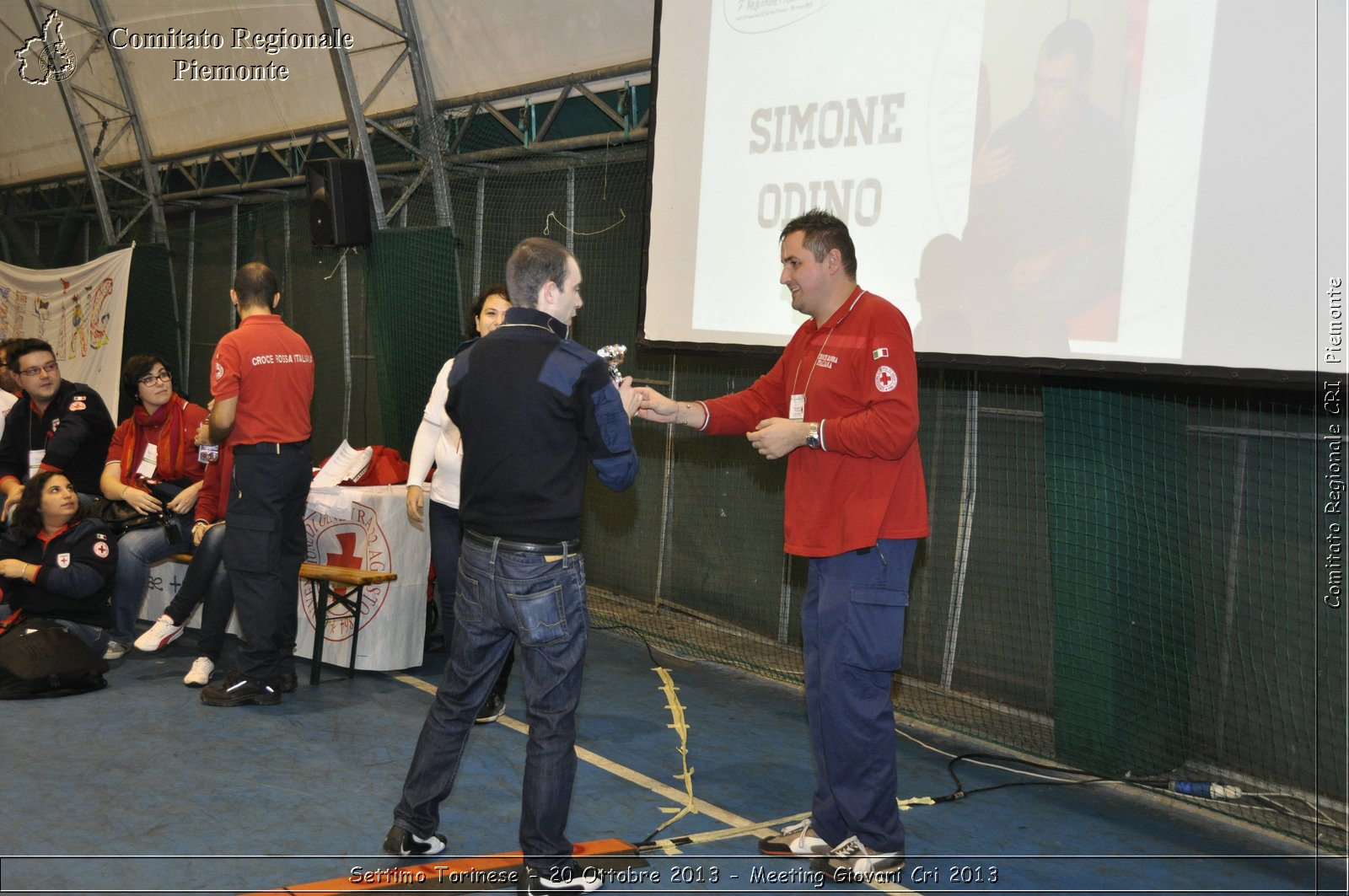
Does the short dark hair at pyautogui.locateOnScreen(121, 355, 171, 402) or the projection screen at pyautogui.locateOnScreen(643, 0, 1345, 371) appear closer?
the projection screen at pyautogui.locateOnScreen(643, 0, 1345, 371)

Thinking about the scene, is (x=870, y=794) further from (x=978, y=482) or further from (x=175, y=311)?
(x=175, y=311)

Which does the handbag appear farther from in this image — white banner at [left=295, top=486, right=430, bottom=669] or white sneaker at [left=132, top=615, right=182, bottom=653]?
white banner at [left=295, top=486, right=430, bottom=669]

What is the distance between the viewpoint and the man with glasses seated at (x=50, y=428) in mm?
5609

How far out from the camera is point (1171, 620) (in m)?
4.20

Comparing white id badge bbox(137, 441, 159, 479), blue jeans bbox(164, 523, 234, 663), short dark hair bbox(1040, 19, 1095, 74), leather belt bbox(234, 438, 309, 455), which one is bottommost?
blue jeans bbox(164, 523, 234, 663)

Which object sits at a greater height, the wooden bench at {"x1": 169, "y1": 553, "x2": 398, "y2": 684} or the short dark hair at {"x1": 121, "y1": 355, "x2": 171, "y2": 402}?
the short dark hair at {"x1": 121, "y1": 355, "x2": 171, "y2": 402}

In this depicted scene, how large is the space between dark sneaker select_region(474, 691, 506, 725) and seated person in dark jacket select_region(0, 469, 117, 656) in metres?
1.90

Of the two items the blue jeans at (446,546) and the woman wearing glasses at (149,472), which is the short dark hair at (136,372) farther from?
the blue jeans at (446,546)

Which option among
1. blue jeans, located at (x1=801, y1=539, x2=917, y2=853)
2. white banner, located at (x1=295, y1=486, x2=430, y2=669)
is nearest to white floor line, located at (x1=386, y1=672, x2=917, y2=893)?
blue jeans, located at (x1=801, y1=539, x2=917, y2=853)

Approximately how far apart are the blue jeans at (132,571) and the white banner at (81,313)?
4555mm

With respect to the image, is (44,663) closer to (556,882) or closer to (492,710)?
(492,710)

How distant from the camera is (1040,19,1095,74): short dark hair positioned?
3.65 m

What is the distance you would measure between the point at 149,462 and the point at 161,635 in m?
1.01

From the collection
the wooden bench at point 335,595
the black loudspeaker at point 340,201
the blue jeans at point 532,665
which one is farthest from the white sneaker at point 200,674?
the black loudspeaker at point 340,201
